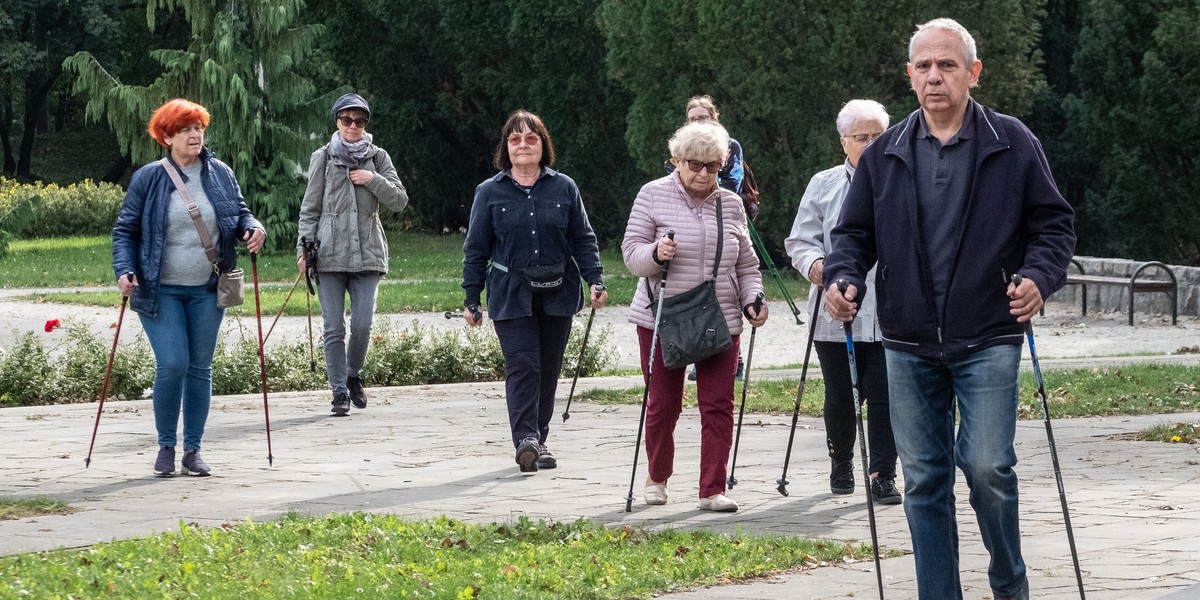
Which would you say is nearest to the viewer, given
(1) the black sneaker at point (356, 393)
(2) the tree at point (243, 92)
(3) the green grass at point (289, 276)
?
(1) the black sneaker at point (356, 393)

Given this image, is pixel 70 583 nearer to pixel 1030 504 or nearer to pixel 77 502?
pixel 77 502

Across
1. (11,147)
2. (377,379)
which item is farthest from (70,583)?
(11,147)

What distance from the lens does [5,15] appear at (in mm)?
52781

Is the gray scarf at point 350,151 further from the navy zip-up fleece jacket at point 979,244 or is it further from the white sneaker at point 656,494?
the navy zip-up fleece jacket at point 979,244

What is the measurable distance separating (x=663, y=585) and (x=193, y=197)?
4156 mm

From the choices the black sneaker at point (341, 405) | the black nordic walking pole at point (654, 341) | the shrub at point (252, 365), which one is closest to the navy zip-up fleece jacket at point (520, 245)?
the black nordic walking pole at point (654, 341)

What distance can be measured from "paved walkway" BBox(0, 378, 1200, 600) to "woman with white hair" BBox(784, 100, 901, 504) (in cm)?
21

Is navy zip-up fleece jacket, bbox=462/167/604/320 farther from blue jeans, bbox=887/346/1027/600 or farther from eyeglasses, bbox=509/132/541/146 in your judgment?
blue jeans, bbox=887/346/1027/600

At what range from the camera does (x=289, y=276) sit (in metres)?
28.8

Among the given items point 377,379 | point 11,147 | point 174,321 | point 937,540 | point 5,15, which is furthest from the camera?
point 11,147

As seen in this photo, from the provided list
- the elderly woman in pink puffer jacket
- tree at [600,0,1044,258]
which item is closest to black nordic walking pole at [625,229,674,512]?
the elderly woman in pink puffer jacket

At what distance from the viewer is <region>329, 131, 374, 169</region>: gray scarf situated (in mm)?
11273

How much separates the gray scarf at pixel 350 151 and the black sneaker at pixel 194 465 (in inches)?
123

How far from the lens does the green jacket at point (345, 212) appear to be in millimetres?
11219
